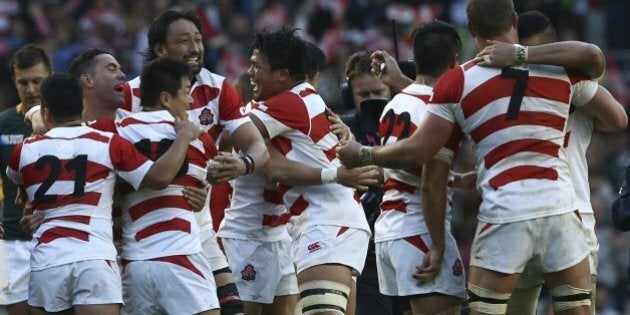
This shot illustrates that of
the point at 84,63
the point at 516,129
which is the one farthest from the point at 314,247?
the point at 84,63

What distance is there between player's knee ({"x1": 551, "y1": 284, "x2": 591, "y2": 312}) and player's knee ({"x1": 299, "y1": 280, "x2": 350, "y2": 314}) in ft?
5.25

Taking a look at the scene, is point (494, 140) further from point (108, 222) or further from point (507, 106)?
point (108, 222)

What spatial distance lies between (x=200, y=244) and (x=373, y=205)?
2271mm

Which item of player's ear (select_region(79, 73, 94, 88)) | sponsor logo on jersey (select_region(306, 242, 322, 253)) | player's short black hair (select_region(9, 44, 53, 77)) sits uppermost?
player's short black hair (select_region(9, 44, 53, 77))

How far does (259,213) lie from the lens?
32.5 ft

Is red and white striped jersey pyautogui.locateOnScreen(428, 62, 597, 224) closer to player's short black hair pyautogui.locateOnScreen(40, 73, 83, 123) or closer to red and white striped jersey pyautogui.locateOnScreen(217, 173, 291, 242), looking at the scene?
red and white striped jersey pyautogui.locateOnScreen(217, 173, 291, 242)

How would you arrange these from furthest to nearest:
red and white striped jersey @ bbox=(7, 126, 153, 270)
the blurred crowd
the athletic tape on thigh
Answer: the blurred crowd, the athletic tape on thigh, red and white striped jersey @ bbox=(7, 126, 153, 270)

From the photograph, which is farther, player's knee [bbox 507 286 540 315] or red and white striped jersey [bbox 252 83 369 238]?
red and white striped jersey [bbox 252 83 369 238]

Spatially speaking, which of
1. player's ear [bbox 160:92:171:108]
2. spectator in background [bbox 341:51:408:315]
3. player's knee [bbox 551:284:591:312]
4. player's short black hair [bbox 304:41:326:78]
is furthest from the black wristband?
player's knee [bbox 551:284:591:312]

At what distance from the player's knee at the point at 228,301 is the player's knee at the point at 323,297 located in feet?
1.48

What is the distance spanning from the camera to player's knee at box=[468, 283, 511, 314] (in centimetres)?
811

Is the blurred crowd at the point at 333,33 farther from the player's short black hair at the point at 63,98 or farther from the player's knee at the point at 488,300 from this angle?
the player's knee at the point at 488,300

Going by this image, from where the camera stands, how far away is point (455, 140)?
851 centimetres

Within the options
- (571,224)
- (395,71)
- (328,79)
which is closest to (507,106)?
(571,224)
